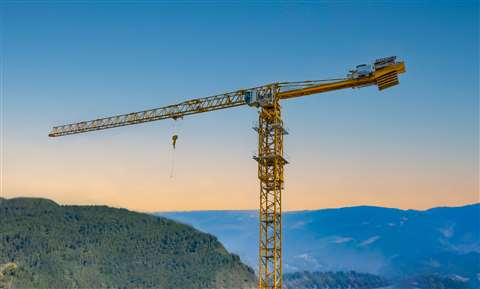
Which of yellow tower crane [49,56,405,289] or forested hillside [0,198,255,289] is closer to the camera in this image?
yellow tower crane [49,56,405,289]

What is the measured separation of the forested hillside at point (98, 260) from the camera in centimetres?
16838

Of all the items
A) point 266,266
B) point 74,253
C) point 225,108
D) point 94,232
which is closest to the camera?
point 266,266

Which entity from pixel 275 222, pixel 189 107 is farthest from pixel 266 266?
pixel 189 107

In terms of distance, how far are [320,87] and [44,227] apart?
163 metres

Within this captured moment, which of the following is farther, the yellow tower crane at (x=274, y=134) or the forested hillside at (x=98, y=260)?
the forested hillside at (x=98, y=260)

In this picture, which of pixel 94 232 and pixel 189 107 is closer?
pixel 189 107

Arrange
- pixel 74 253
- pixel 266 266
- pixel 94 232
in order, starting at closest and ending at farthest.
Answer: pixel 266 266, pixel 74 253, pixel 94 232

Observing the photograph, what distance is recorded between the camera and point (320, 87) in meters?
50.2

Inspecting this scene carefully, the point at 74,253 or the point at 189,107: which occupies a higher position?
the point at 189,107

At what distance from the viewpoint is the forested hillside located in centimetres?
16838

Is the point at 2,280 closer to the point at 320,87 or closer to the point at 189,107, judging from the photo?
the point at 189,107

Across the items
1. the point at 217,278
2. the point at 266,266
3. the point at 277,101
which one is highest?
the point at 277,101

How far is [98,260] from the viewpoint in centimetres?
18338

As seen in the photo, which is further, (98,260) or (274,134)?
(98,260)
